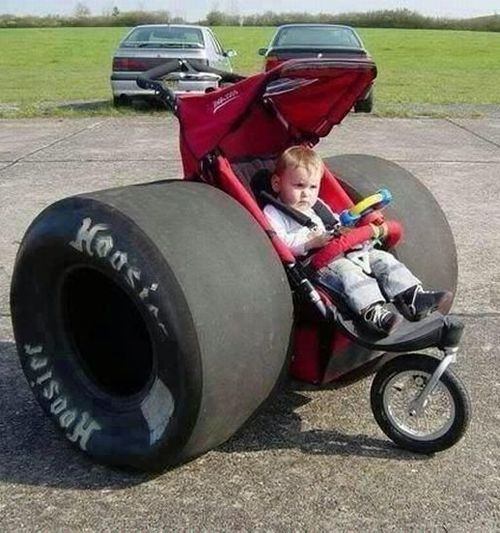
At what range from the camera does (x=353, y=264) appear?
11.1ft

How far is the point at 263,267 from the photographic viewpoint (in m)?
3.08

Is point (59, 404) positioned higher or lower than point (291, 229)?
lower

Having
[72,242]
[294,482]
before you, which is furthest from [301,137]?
[294,482]

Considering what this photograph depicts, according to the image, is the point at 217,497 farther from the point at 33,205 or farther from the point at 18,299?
the point at 33,205

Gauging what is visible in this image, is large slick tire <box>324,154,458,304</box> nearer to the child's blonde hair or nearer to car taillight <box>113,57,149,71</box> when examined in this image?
the child's blonde hair

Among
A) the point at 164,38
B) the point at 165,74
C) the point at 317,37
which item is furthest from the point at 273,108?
the point at 164,38

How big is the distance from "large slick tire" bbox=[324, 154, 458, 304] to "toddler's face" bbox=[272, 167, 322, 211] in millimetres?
391

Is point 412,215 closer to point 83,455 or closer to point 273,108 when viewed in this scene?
point 273,108

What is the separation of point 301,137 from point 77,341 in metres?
1.41

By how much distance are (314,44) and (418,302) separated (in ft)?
42.5

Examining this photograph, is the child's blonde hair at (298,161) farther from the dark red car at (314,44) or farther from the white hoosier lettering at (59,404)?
the dark red car at (314,44)

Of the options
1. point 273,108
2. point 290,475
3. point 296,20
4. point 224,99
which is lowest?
point 296,20

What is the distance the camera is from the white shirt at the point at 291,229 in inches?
→ 136

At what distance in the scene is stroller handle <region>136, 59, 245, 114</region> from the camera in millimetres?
3686
